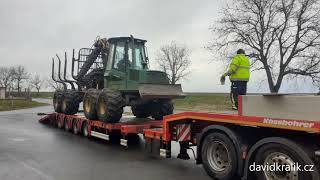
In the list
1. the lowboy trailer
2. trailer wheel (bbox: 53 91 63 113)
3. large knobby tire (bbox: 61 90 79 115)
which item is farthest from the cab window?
trailer wheel (bbox: 53 91 63 113)

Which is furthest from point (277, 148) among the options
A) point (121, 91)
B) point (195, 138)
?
point (121, 91)

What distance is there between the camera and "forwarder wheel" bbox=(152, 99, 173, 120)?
13.5 metres

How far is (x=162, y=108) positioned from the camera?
13.6m

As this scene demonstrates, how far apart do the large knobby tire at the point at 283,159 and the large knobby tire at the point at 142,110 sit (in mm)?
7763

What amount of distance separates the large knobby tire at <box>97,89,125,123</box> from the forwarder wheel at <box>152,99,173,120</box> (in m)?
1.85

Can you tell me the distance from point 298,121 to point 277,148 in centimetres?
62

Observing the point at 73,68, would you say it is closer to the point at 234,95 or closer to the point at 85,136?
the point at 85,136

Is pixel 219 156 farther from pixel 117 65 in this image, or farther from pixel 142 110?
pixel 142 110

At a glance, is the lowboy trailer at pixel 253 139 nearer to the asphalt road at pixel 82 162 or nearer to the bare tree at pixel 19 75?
the asphalt road at pixel 82 162

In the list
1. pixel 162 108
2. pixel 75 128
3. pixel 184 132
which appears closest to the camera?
pixel 184 132

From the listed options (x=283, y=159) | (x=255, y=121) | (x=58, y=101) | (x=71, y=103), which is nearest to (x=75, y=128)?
(x=71, y=103)

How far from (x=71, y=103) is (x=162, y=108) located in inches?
181

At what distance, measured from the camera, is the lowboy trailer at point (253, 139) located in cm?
583

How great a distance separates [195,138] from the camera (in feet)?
27.7
